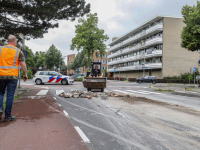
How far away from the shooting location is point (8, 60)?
4.29m

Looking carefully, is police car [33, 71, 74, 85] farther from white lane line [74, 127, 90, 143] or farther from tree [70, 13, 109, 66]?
white lane line [74, 127, 90, 143]

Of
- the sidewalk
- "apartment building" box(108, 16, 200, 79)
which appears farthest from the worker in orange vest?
"apartment building" box(108, 16, 200, 79)

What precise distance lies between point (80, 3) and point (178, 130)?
28.2 feet

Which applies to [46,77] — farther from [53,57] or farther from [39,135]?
→ [53,57]

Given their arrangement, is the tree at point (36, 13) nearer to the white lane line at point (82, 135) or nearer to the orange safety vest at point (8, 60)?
the orange safety vest at point (8, 60)

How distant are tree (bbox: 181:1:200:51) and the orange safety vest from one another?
20466mm

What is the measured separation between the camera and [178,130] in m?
4.18

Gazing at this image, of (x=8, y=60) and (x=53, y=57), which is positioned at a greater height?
(x=53, y=57)

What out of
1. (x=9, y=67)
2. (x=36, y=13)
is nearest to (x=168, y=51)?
(x=36, y=13)

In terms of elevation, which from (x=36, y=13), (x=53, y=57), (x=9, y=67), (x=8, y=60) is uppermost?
(x=53, y=57)

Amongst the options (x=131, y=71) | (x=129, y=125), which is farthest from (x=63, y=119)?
(x=131, y=71)

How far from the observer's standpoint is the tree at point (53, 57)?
5297 centimetres

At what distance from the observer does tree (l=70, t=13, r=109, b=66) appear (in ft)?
123

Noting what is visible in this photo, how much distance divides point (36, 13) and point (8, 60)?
20.8 ft
